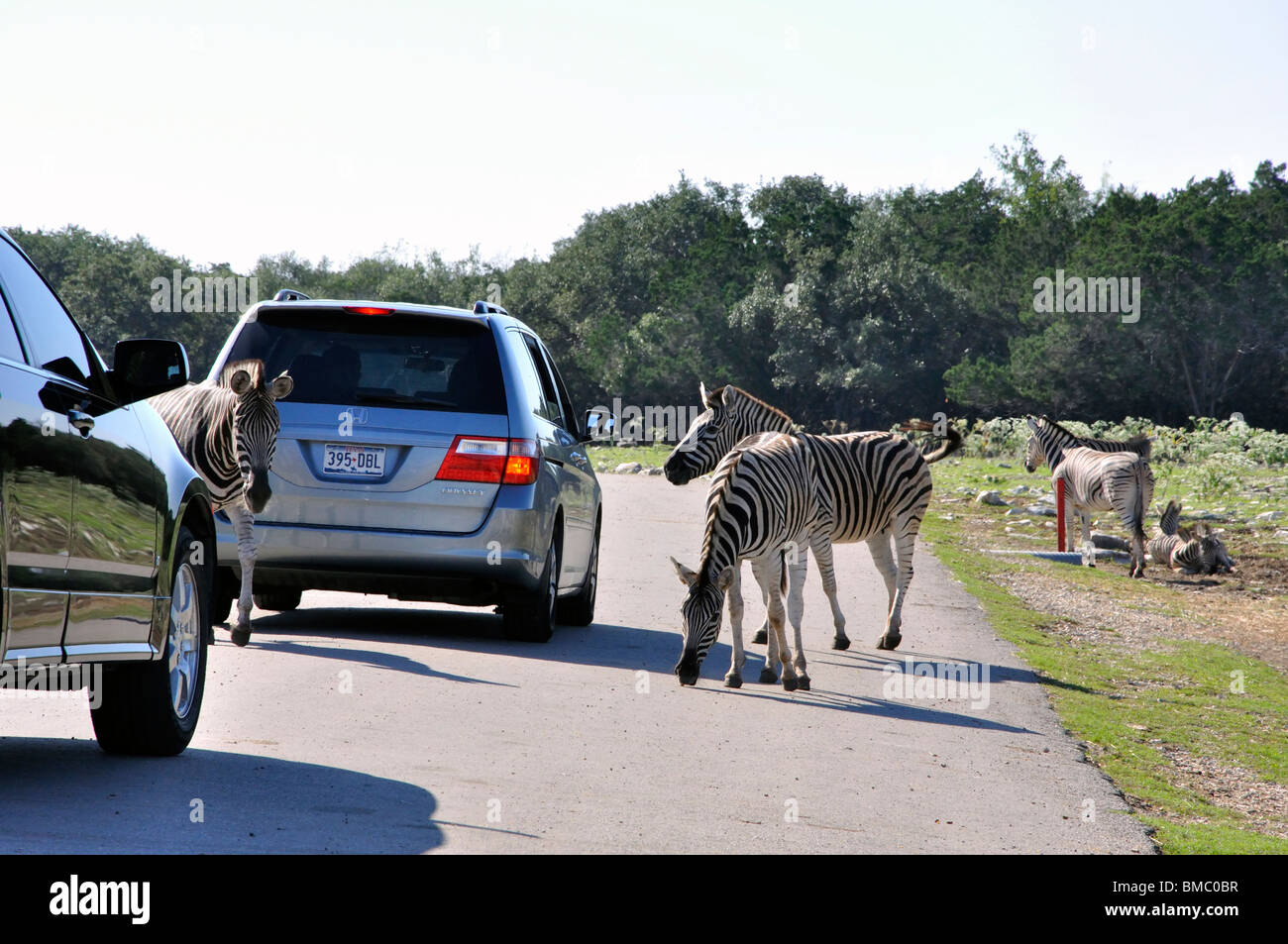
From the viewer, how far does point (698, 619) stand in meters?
10.0

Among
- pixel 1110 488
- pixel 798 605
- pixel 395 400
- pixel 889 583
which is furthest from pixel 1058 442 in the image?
pixel 395 400

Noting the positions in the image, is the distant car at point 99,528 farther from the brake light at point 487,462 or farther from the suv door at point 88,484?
the brake light at point 487,462

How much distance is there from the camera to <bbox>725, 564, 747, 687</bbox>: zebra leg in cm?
1059

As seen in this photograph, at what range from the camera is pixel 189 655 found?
7.15 m

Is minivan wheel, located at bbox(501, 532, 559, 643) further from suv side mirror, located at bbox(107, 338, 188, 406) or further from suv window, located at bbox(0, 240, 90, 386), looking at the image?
suv window, located at bbox(0, 240, 90, 386)

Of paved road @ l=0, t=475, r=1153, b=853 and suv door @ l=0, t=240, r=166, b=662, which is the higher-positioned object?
suv door @ l=0, t=240, r=166, b=662

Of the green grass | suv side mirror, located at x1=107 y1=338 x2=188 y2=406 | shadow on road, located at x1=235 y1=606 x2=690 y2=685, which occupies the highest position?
suv side mirror, located at x1=107 y1=338 x2=188 y2=406

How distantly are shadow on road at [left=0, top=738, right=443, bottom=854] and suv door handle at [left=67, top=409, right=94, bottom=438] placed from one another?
1.40 metres

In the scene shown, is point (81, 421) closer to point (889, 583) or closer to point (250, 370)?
point (250, 370)

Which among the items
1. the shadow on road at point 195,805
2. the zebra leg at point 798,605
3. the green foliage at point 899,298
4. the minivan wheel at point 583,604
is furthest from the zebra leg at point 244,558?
the green foliage at point 899,298

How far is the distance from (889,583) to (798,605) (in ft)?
11.0

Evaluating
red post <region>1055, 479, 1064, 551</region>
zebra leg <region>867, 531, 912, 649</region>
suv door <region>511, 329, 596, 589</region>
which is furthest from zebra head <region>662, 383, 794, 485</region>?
red post <region>1055, 479, 1064, 551</region>

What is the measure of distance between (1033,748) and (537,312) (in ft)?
318
